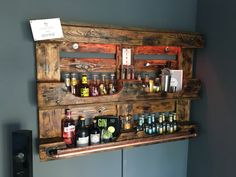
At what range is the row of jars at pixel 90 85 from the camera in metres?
1.67

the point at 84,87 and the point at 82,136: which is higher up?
the point at 84,87

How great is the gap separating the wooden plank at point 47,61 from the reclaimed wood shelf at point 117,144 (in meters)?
0.44

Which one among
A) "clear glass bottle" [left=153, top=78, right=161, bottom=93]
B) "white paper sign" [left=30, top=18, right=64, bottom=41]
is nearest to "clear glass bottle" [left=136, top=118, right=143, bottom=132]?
"clear glass bottle" [left=153, top=78, right=161, bottom=93]

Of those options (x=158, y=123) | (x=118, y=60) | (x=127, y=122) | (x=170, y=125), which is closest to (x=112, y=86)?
(x=118, y=60)

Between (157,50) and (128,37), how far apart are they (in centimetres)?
34

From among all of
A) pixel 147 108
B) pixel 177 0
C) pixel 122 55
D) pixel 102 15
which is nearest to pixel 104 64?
pixel 122 55

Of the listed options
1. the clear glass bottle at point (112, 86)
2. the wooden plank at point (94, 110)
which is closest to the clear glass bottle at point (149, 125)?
the wooden plank at point (94, 110)

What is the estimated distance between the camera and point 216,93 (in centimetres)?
190

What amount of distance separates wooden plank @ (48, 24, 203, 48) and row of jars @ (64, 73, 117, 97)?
0.26m

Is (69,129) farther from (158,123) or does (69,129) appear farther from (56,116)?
(158,123)

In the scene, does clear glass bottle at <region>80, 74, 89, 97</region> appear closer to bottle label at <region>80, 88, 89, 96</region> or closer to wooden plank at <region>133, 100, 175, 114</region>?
bottle label at <region>80, 88, 89, 96</region>

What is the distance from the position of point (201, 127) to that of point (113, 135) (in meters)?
0.80

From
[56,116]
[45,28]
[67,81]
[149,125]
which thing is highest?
[45,28]

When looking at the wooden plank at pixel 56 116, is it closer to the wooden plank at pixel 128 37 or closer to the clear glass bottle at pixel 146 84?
the clear glass bottle at pixel 146 84
